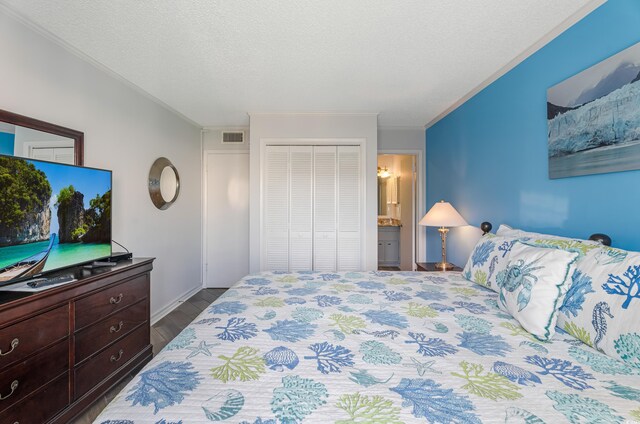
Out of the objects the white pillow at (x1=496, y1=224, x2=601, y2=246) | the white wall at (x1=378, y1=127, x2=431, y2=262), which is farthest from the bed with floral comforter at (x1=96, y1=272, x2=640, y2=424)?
the white wall at (x1=378, y1=127, x2=431, y2=262)

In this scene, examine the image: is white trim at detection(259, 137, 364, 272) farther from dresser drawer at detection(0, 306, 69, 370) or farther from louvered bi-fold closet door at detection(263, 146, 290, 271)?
dresser drawer at detection(0, 306, 69, 370)

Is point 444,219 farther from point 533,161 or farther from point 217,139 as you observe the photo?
point 217,139

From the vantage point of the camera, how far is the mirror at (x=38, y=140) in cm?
164

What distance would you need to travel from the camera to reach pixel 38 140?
183cm

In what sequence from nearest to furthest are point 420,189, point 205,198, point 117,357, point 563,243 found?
point 563,243
point 117,357
point 420,189
point 205,198

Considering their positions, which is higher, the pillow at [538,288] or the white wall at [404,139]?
the white wall at [404,139]

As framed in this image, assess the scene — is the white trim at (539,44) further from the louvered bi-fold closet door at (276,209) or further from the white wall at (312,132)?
the louvered bi-fold closet door at (276,209)

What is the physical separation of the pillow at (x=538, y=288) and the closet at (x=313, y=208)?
7.67 ft

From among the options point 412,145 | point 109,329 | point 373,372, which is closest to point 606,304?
point 373,372

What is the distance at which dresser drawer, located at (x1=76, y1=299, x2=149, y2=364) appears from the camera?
1656mm

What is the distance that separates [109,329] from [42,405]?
1.60ft

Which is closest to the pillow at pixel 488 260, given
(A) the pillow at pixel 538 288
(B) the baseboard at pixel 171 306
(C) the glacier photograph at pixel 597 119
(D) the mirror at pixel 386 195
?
(A) the pillow at pixel 538 288

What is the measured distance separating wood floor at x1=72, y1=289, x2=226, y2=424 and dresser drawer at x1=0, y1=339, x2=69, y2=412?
1.30 ft

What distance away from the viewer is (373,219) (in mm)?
3615
